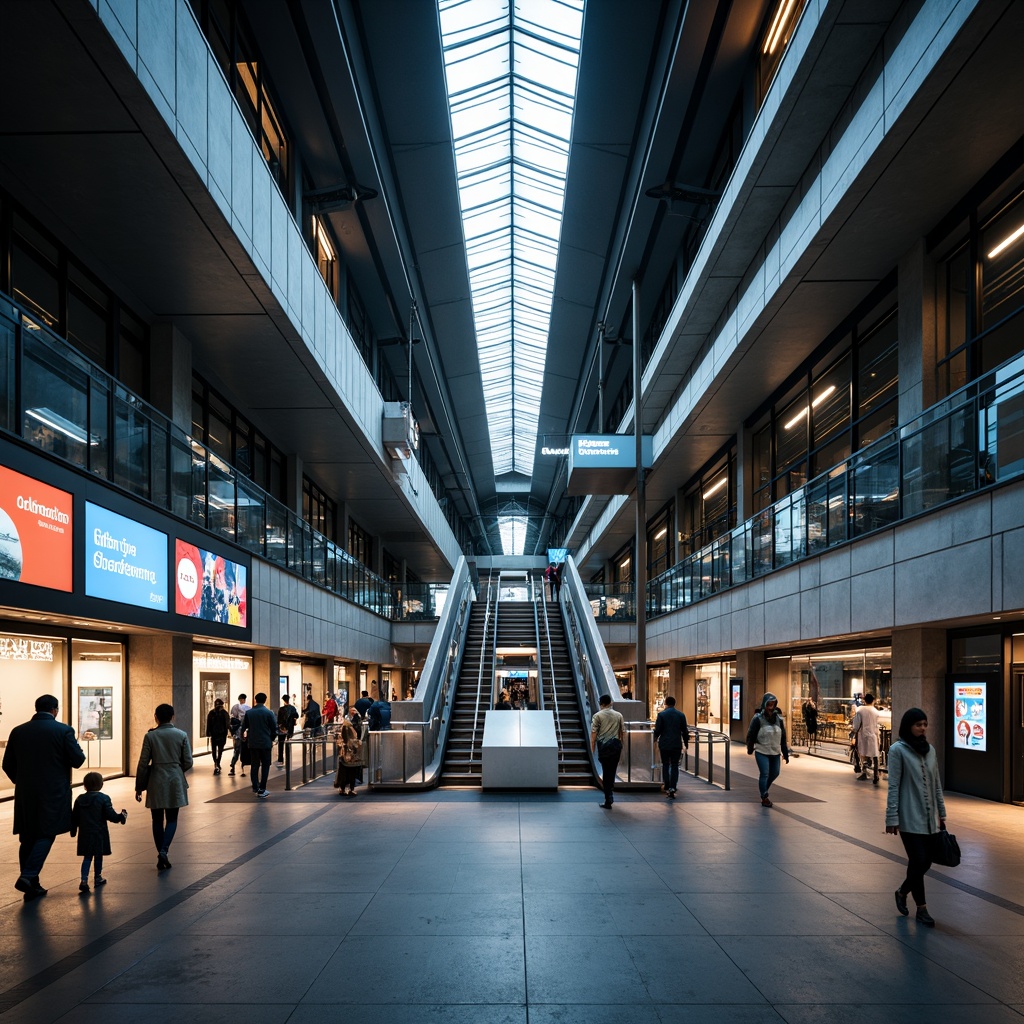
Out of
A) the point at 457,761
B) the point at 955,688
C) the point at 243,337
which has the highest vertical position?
the point at 243,337

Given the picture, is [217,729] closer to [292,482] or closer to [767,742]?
[292,482]

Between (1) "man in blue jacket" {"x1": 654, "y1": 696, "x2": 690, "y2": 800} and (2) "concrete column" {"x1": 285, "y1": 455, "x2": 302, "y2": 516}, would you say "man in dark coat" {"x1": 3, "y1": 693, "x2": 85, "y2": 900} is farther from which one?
(2) "concrete column" {"x1": 285, "y1": 455, "x2": 302, "y2": 516}

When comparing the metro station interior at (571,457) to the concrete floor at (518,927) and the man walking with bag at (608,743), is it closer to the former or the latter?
the concrete floor at (518,927)

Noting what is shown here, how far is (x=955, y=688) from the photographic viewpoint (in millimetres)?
13859

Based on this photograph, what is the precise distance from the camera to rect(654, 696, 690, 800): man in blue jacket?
548 inches

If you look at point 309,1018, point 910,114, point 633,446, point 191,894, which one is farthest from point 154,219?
point 633,446

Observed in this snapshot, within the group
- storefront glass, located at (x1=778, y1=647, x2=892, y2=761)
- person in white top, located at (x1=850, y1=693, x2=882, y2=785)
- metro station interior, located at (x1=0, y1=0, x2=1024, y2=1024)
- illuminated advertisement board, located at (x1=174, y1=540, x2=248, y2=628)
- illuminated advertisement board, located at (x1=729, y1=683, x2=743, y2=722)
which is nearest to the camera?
metro station interior, located at (x1=0, y1=0, x2=1024, y2=1024)

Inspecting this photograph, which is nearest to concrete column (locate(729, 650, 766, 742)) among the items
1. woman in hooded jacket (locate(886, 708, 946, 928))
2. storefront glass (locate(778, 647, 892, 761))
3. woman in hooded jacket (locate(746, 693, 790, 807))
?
storefront glass (locate(778, 647, 892, 761))

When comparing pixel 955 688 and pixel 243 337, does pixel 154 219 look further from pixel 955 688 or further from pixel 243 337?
pixel 955 688

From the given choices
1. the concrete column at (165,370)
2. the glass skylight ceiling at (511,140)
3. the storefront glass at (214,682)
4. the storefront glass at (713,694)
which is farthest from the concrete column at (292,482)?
the storefront glass at (713,694)

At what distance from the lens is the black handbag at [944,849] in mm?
6738

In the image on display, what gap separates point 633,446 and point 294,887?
15846mm

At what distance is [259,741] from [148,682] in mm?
2926

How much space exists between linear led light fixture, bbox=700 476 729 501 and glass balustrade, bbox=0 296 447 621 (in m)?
12.0
